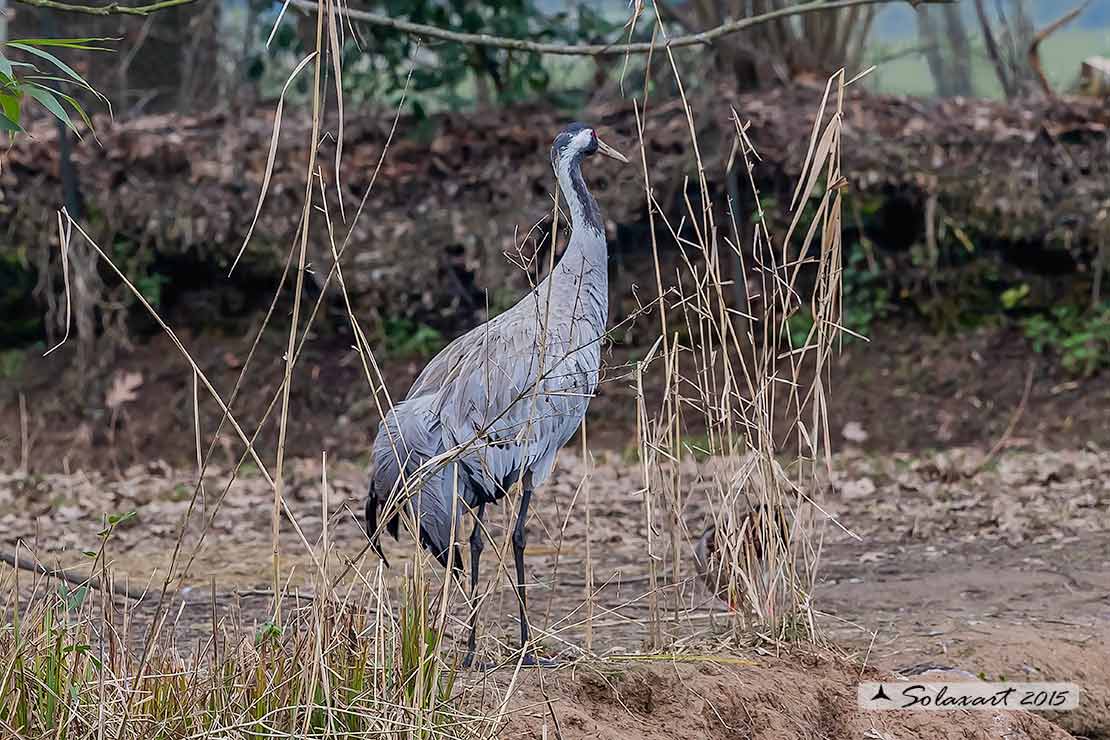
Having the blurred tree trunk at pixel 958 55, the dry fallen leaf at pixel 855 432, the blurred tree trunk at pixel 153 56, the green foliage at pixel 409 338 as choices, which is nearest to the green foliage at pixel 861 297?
the dry fallen leaf at pixel 855 432

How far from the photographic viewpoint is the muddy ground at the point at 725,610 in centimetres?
370

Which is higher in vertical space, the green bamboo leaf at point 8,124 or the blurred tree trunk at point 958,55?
the blurred tree trunk at point 958,55

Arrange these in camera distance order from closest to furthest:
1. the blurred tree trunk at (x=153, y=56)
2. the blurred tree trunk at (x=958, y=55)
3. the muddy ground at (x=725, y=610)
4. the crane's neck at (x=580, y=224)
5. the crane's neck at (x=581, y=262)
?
the muddy ground at (x=725, y=610) → the crane's neck at (x=581, y=262) → the crane's neck at (x=580, y=224) → the blurred tree trunk at (x=153, y=56) → the blurred tree trunk at (x=958, y=55)

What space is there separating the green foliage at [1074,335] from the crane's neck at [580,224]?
5078 millimetres

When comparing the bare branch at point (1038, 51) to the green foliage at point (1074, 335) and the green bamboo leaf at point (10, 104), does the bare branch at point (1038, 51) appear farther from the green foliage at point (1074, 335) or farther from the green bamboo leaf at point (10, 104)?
the green bamboo leaf at point (10, 104)

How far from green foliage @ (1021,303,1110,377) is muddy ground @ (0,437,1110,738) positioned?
98 centimetres

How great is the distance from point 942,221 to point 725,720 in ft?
20.7

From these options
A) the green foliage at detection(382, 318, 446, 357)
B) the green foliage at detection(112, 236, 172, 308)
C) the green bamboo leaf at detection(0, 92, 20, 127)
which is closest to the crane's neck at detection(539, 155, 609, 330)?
the green bamboo leaf at detection(0, 92, 20, 127)

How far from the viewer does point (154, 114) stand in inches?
448

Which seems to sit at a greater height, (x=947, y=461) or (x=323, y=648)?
(x=323, y=648)

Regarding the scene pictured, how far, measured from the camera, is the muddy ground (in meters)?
3.70

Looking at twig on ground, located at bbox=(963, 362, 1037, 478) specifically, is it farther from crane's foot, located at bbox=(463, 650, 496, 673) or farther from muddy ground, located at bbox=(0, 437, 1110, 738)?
crane's foot, located at bbox=(463, 650, 496, 673)

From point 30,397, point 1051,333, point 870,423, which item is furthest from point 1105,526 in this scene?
point 30,397

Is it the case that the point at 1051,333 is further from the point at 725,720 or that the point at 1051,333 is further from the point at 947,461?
the point at 725,720
